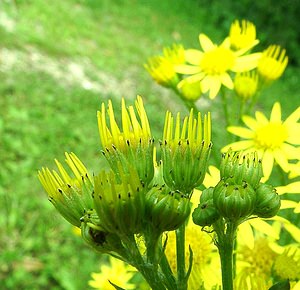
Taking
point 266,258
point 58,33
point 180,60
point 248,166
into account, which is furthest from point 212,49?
point 58,33

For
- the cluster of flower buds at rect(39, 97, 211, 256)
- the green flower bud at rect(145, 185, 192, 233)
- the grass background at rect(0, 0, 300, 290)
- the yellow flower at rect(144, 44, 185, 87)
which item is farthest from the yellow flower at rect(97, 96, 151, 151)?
the grass background at rect(0, 0, 300, 290)

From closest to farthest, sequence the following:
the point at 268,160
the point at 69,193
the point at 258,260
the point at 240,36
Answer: the point at 69,193 < the point at 258,260 < the point at 268,160 < the point at 240,36

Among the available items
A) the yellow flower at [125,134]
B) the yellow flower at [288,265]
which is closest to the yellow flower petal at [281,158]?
the yellow flower at [288,265]

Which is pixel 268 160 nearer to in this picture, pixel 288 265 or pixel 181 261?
pixel 288 265

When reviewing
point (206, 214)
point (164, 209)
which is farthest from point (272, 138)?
point (164, 209)

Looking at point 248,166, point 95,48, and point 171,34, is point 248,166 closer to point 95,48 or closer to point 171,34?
point 95,48

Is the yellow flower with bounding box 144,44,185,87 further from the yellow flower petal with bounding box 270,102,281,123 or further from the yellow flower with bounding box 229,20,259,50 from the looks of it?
the yellow flower petal with bounding box 270,102,281,123
